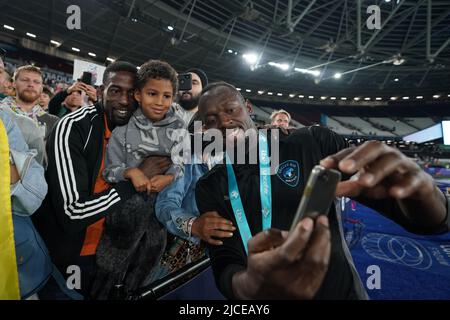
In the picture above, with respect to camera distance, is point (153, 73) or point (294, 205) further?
A: point (153, 73)

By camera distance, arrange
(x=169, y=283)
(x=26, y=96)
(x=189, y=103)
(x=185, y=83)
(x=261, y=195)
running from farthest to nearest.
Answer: (x=26, y=96) → (x=189, y=103) → (x=185, y=83) → (x=169, y=283) → (x=261, y=195)

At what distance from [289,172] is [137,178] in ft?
2.51

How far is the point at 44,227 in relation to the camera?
1.38 meters

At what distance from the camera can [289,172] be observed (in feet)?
4.17

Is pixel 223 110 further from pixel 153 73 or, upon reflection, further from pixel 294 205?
pixel 294 205

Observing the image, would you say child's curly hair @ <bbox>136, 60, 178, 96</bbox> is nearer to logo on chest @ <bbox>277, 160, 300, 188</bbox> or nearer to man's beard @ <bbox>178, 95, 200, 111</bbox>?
logo on chest @ <bbox>277, 160, 300, 188</bbox>

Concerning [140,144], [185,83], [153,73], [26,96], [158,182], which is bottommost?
[158,182]

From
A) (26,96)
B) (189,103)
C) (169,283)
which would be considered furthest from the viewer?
(26,96)

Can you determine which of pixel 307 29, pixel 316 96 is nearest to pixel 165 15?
pixel 307 29

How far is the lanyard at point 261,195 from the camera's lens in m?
1.16

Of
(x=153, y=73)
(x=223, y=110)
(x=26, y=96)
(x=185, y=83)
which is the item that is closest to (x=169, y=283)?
(x=223, y=110)

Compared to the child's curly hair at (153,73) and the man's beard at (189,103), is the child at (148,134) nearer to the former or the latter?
the child's curly hair at (153,73)

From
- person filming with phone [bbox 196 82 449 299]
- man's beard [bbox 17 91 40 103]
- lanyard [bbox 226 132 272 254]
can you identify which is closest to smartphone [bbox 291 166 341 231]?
person filming with phone [bbox 196 82 449 299]

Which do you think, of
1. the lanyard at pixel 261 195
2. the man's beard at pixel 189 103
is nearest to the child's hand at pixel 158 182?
the lanyard at pixel 261 195
